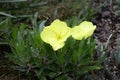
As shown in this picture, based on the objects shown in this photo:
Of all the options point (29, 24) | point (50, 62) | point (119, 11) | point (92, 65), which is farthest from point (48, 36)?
point (119, 11)

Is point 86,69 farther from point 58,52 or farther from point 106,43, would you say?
A: point 106,43

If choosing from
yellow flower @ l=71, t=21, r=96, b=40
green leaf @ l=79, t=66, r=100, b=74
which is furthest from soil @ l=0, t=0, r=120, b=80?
yellow flower @ l=71, t=21, r=96, b=40

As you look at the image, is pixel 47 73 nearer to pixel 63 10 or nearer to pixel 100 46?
pixel 100 46

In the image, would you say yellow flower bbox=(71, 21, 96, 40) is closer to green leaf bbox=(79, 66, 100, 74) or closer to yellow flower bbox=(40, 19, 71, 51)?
yellow flower bbox=(40, 19, 71, 51)

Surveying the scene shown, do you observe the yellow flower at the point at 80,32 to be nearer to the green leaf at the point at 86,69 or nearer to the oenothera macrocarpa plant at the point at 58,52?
the oenothera macrocarpa plant at the point at 58,52

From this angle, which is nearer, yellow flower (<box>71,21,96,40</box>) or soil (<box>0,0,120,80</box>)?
yellow flower (<box>71,21,96,40</box>)

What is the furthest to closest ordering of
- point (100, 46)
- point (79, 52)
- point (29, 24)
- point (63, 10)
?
point (63, 10)
point (29, 24)
point (100, 46)
point (79, 52)
